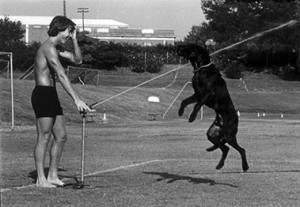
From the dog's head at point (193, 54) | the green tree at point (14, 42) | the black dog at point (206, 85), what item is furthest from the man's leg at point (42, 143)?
the green tree at point (14, 42)

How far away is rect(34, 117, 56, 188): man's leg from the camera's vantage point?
11164 millimetres

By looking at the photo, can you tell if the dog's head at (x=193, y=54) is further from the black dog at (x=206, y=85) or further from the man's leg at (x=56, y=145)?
the man's leg at (x=56, y=145)

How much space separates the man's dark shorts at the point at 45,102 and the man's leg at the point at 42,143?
0.30 feet

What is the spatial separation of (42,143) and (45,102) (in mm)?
603

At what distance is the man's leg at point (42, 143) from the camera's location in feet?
36.6

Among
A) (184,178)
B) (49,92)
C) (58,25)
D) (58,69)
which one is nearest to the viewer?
(58,69)

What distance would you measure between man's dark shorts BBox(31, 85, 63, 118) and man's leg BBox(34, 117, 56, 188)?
91 millimetres

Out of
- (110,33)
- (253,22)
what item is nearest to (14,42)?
(253,22)

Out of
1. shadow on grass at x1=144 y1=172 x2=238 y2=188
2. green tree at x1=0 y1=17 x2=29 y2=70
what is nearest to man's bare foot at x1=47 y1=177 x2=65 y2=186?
shadow on grass at x1=144 y1=172 x2=238 y2=188

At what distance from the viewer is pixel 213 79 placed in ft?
37.5

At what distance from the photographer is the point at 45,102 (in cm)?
1114

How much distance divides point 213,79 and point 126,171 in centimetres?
329

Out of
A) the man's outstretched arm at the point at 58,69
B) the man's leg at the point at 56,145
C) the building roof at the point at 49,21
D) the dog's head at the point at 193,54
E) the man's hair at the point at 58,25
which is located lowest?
the man's leg at the point at 56,145

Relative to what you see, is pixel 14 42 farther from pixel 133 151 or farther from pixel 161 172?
pixel 161 172
